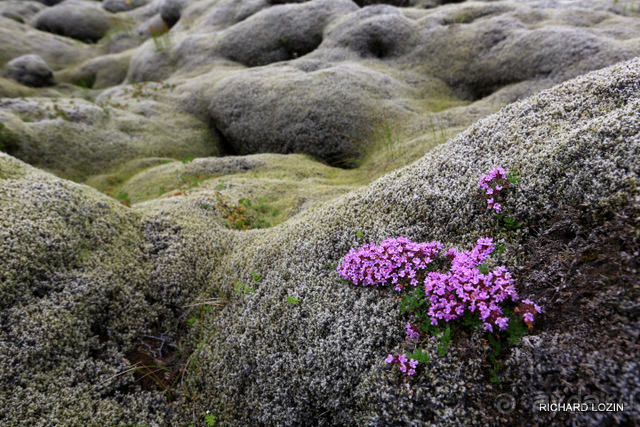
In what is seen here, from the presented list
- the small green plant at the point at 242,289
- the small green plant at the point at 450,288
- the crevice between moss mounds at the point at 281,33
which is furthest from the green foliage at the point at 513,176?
the crevice between moss mounds at the point at 281,33

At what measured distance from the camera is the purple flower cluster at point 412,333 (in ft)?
12.4

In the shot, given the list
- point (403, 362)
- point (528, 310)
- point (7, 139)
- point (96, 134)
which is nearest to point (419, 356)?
point (403, 362)

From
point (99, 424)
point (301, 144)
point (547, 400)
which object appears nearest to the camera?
point (547, 400)

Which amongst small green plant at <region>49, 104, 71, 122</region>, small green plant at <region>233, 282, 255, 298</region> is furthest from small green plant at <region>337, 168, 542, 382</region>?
small green plant at <region>49, 104, 71, 122</region>

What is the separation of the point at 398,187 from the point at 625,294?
10.3ft

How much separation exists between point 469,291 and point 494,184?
1.61 m

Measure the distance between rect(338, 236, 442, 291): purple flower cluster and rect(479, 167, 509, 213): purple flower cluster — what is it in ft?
2.75

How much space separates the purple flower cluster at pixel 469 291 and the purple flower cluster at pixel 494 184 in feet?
2.27

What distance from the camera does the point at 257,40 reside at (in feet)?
69.9

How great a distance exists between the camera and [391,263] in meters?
4.43

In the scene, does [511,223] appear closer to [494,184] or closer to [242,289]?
[494,184]

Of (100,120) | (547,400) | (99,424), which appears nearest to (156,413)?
(99,424)

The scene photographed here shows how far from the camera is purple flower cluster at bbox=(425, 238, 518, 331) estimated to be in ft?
11.4

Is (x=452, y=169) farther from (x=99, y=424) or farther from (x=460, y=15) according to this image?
(x=460, y=15)
